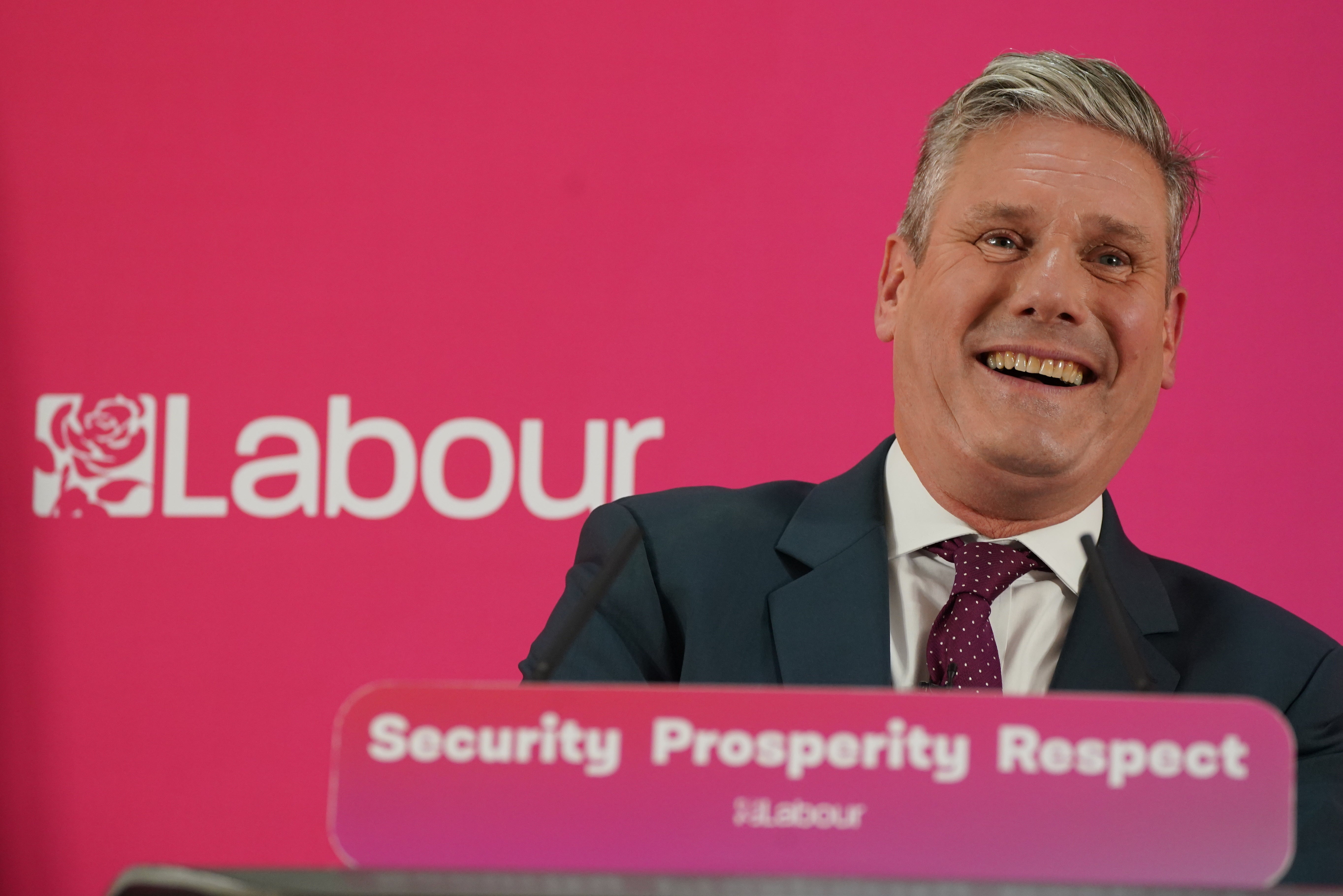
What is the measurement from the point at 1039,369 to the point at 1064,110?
27 centimetres

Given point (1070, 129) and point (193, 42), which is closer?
point (1070, 129)

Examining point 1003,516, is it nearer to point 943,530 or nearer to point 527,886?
point 943,530

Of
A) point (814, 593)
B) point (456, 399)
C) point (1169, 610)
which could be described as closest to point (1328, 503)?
point (1169, 610)

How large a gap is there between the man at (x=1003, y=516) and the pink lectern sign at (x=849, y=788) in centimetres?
51

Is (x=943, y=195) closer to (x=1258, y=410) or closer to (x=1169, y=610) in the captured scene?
(x=1169, y=610)

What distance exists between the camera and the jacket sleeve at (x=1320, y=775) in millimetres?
1115

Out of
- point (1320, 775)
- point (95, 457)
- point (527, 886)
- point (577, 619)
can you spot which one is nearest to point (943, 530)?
point (1320, 775)

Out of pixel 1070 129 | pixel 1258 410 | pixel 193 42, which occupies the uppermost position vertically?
pixel 193 42

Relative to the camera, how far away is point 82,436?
2.02m

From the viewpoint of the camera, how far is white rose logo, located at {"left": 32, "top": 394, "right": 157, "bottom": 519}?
2.01 m

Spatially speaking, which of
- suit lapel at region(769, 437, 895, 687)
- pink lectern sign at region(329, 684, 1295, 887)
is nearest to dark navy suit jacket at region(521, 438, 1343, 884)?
suit lapel at region(769, 437, 895, 687)

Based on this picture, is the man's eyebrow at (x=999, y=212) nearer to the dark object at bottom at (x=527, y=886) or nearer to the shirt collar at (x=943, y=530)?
the shirt collar at (x=943, y=530)

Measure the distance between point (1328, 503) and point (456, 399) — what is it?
1.30m

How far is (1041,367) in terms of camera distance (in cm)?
132
